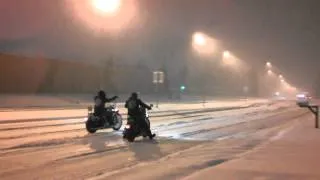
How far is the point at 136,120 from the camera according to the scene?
64.8ft

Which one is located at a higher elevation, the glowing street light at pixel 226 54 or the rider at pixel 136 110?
the glowing street light at pixel 226 54

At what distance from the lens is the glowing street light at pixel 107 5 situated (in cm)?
4222

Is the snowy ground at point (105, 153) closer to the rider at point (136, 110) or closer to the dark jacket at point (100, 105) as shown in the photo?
the rider at point (136, 110)

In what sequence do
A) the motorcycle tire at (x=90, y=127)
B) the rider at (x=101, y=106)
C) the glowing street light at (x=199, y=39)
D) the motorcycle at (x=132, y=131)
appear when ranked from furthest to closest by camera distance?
the glowing street light at (x=199, y=39) → the rider at (x=101, y=106) → the motorcycle tire at (x=90, y=127) → the motorcycle at (x=132, y=131)

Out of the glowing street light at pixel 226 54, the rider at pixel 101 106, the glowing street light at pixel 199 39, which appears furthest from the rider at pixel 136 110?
the glowing street light at pixel 226 54

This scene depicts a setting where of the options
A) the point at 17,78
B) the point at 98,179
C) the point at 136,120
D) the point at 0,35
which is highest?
the point at 0,35

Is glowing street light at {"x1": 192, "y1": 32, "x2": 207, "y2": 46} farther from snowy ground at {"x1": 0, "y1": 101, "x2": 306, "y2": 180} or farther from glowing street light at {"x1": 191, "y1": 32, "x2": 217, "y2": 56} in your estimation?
snowy ground at {"x1": 0, "y1": 101, "x2": 306, "y2": 180}

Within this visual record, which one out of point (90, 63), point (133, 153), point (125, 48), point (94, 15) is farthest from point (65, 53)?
point (133, 153)

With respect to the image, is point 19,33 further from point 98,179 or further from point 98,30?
point 98,179

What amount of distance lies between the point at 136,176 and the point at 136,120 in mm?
8285

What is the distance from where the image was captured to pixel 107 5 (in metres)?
42.5

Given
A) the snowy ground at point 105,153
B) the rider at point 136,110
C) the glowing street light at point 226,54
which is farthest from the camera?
the glowing street light at point 226,54

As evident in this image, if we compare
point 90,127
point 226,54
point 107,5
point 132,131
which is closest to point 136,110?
point 132,131

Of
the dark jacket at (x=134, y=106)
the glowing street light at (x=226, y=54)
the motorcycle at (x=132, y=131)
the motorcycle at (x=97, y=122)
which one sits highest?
the glowing street light at (x=226, y=54)
